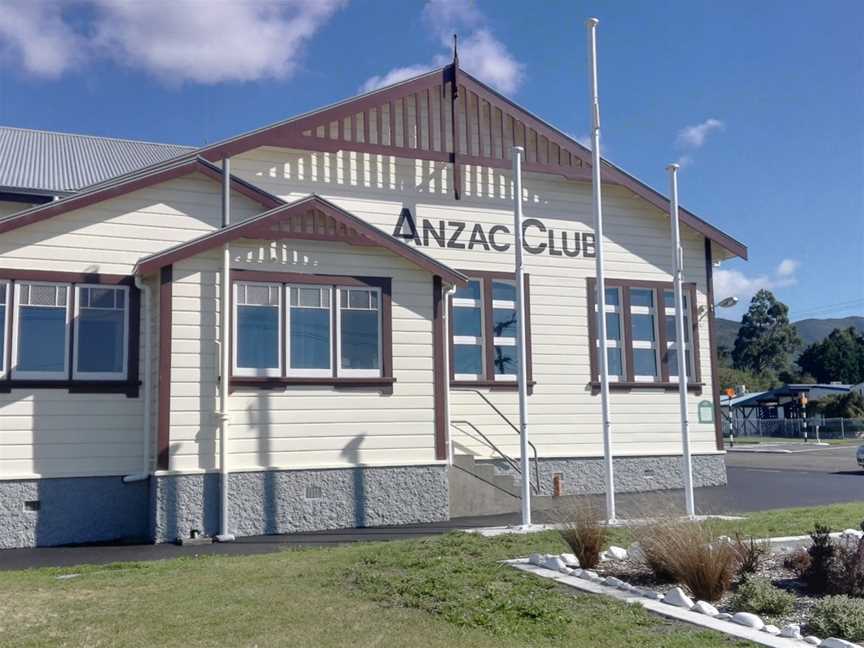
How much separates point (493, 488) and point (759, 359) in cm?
10426

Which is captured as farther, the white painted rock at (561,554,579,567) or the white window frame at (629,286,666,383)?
the white window frame at (629,286,666,383)

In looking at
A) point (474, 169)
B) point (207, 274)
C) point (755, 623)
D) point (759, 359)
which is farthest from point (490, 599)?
point (759, 359)

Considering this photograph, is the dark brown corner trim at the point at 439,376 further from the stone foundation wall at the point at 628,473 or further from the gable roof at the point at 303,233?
the stone foundation wall at the point at 628,473

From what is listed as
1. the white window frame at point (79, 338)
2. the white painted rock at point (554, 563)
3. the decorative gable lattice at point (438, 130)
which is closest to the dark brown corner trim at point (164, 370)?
the white window frame at point (79, 338)

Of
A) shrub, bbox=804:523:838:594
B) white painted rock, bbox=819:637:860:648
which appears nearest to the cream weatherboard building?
shrub, bbox=804:523:838:594

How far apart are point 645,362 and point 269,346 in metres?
8.72

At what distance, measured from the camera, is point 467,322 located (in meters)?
17.3

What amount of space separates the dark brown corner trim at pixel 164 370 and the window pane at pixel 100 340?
111cm

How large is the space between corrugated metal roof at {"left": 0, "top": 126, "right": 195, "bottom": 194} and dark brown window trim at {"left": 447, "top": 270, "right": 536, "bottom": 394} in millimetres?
7144

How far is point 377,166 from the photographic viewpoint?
55.9ft

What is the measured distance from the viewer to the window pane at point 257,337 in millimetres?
13422

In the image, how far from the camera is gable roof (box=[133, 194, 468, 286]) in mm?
12984

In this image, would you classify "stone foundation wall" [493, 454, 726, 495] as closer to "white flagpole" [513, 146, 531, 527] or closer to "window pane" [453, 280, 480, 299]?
"window pane" [453, 280, 480, 299]

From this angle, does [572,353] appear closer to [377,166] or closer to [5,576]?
[377,166]
